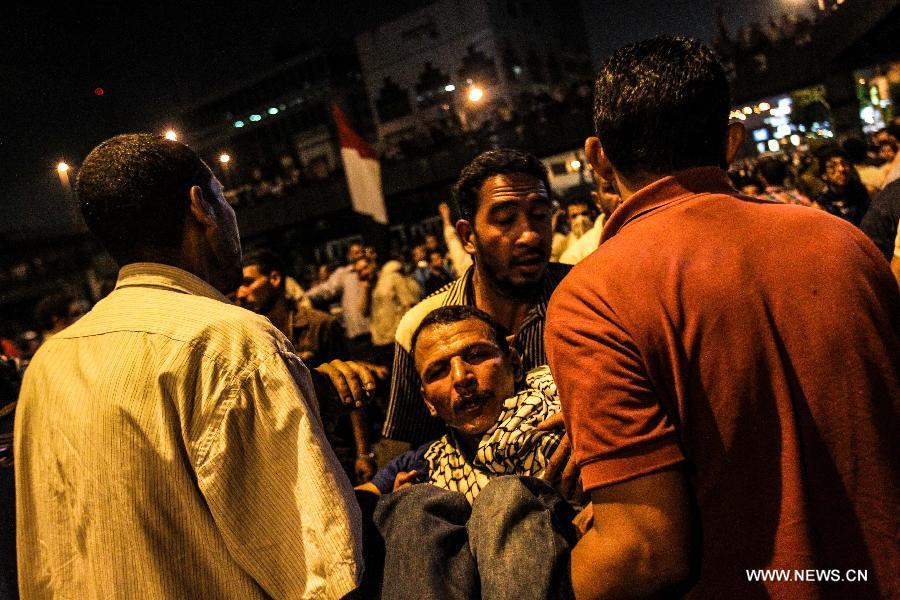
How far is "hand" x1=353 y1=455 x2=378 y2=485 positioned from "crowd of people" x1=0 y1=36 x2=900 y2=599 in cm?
152

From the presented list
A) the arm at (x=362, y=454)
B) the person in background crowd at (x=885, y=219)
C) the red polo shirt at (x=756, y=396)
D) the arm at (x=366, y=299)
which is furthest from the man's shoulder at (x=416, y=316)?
the arm at (x=366, y=299)

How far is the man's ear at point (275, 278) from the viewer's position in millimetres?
4418

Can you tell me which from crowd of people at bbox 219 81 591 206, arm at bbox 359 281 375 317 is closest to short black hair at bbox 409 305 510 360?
arm at bbox 359 281 375 317

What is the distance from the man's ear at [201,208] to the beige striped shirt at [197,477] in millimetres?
391

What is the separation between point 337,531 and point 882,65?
64.2 ft

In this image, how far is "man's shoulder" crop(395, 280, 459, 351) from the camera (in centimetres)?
292

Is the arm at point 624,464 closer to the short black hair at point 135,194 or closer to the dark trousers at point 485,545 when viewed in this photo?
the dark trousers at point 485,545

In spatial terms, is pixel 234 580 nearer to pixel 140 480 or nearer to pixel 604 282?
pixel 140 480

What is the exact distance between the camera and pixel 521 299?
282 centimetres

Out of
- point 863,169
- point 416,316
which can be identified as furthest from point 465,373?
point 863,169

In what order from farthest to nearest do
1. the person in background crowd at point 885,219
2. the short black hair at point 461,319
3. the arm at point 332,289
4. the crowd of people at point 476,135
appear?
the crowd of people at point 476,135, the arm at point 332,289, the person in background crowd at point 885,219, the short black hair at point 461,319

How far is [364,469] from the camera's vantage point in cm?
365

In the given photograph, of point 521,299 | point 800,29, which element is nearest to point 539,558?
point 521,299

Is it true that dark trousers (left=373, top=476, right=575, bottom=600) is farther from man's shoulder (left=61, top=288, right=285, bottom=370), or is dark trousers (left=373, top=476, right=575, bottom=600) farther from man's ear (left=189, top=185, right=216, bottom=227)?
man's ear (left=189, top=185, right=216, bottom=227)
